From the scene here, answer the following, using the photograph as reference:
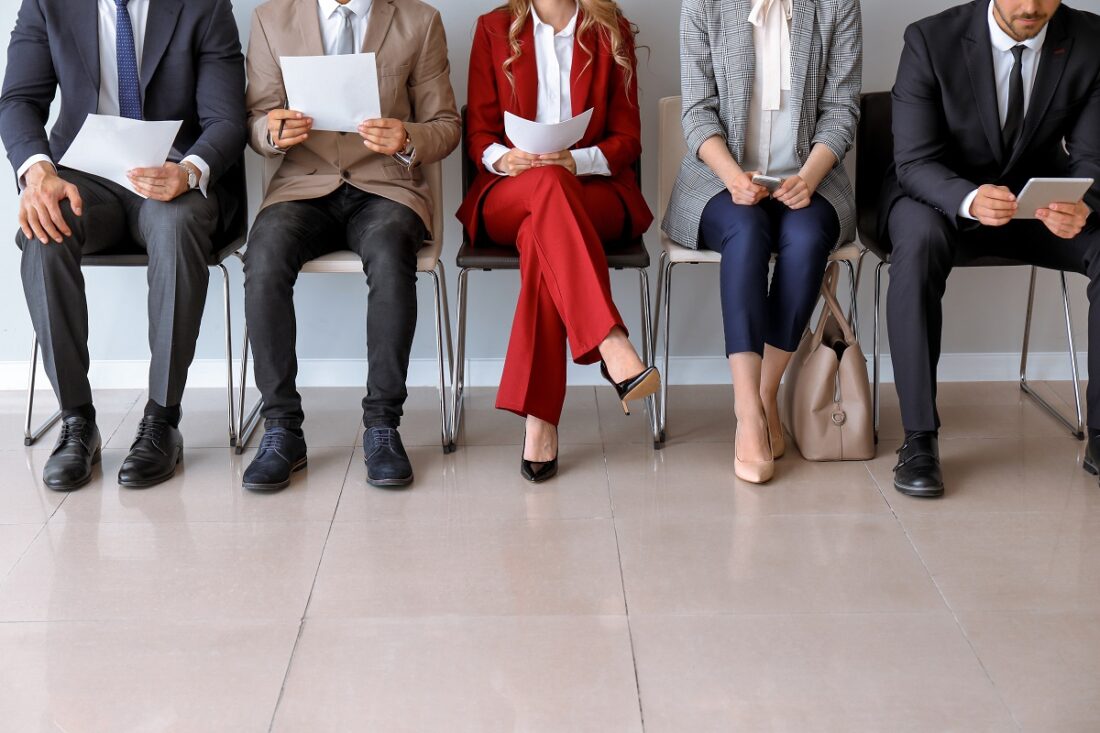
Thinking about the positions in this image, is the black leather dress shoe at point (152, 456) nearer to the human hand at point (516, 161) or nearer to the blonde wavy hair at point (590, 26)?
the human hand at point (516, 161)

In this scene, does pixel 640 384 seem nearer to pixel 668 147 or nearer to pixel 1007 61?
pixel 668 147

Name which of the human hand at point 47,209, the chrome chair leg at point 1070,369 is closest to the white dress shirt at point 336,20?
the human hand at point 47,209

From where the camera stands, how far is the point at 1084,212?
2.77m

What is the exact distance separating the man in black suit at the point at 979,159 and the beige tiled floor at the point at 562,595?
33cm

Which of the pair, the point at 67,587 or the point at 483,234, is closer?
the point at 67,587

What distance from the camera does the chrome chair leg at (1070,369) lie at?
3158mm

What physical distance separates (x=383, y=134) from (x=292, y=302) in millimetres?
477

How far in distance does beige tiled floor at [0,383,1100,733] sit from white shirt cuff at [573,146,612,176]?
0.72m

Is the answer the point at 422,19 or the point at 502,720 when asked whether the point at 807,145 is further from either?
the point at 502,720

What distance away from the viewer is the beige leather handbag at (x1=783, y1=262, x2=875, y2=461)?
9.44ft

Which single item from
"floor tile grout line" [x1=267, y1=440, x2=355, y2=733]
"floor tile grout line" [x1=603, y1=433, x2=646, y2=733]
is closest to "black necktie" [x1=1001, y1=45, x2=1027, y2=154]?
"floor tile grout line" [x1=603, y1=433, x2=646, y2=733]

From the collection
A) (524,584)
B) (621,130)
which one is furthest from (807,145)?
(524,584)

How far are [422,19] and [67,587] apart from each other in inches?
65.5

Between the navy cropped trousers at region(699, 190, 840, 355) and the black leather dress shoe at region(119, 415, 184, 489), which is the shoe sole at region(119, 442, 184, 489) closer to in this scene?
the black leather dress shoe at region(119, 415, 184, 489)
